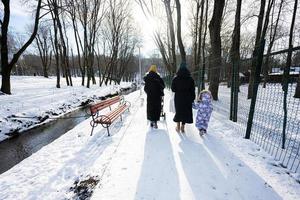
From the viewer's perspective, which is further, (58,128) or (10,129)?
(58,128)

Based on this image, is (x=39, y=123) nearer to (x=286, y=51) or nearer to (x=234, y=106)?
(x=234, y=106)

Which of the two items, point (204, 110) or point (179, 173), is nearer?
point (179, 173)

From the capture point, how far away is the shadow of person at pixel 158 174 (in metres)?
3.04

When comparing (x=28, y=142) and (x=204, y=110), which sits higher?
(x=204, y=110)

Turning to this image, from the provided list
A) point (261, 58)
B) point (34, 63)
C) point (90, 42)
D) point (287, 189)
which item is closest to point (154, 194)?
point (287, 189)

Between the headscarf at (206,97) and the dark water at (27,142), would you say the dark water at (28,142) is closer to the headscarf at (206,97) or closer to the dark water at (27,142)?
the dark water at (27,142)

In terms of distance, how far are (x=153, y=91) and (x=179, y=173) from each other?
10.2ft

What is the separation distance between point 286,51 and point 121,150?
3858 mm

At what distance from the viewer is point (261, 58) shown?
15.1 ft

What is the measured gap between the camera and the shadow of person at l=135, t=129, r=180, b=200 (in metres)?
3.04

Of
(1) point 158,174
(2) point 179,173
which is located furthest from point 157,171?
(2) point 179,173

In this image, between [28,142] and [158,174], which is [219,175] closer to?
[158,174]

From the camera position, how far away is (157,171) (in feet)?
12.1

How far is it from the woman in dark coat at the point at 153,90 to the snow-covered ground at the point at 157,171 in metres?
0.59
